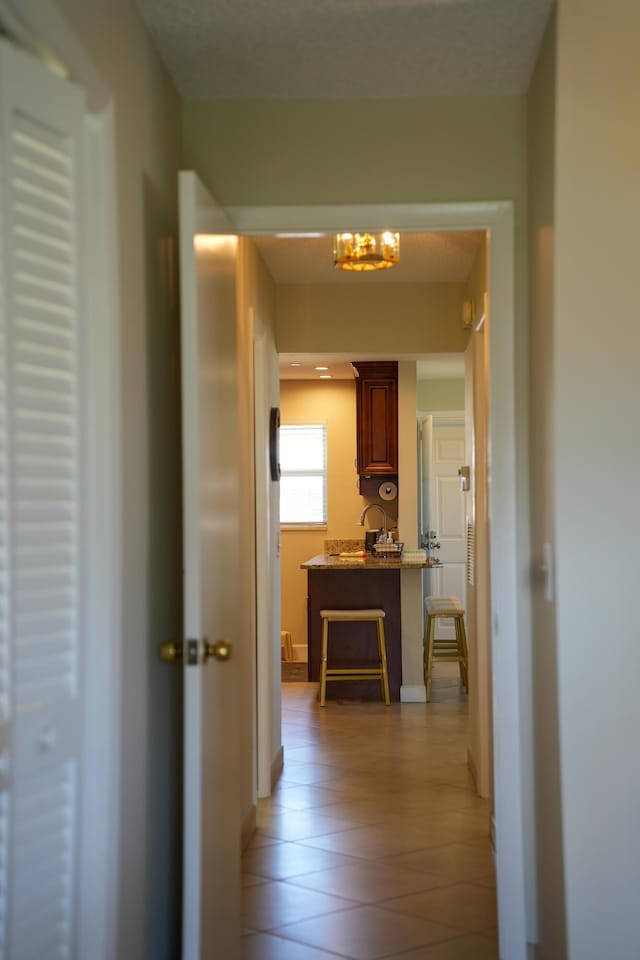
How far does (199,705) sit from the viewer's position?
2363 mm

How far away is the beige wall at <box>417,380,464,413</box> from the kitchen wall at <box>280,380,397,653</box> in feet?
3.08

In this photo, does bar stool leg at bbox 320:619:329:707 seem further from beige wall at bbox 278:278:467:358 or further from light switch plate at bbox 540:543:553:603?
light switch plate at bbox 540:543:553:603

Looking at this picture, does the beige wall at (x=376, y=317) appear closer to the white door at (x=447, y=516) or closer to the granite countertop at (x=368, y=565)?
the granite countertop at (x=368, y=565)

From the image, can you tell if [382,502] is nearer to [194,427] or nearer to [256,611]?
[256,611]

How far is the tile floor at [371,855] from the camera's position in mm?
3230

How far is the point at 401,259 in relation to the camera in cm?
554

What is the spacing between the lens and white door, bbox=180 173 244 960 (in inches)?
92.4

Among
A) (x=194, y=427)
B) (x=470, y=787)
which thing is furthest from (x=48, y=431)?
(x=470, y=787)

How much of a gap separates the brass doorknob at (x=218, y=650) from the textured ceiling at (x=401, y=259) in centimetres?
280

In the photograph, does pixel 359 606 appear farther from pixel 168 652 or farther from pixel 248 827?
pixel 168 652

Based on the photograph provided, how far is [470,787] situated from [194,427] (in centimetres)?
329

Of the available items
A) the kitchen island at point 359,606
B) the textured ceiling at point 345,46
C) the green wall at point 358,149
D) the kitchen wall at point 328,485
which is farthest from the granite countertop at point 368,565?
the textured ceiling at point 345,46

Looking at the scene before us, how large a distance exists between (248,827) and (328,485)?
551 cm

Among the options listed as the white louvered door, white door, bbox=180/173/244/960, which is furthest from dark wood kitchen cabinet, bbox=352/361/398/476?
the white louvered door
